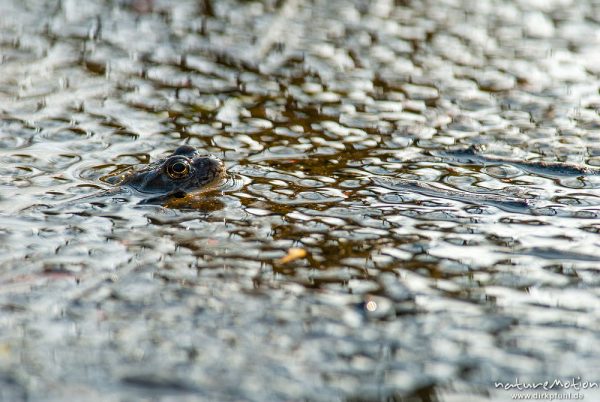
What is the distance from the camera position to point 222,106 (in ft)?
24.4

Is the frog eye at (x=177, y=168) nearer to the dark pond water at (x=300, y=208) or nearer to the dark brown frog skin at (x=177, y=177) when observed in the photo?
the dark brown frog skin at (x=177, y=177)

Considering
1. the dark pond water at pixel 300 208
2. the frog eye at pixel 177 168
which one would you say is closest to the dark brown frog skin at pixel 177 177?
the frog eye at pixel 177 168

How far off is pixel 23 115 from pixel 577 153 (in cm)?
422

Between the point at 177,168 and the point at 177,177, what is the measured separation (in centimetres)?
6

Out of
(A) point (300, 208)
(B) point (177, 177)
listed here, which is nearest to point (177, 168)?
(B) point (177, 177)

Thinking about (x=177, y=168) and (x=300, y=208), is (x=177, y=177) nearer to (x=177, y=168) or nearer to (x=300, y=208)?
(x=177, y=168)

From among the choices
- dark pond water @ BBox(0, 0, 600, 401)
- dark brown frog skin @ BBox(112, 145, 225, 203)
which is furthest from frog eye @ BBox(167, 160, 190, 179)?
dark pond water @ BBox(0, 0, 600, 401)

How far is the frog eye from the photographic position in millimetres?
5820

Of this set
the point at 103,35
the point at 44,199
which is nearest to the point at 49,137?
the point at 44,199

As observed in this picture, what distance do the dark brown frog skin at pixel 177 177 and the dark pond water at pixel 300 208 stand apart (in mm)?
166

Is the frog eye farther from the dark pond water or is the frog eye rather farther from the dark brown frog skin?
the dark pond water

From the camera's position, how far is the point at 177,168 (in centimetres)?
583

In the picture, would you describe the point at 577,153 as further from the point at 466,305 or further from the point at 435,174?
the point at 466,305

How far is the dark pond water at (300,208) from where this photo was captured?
3.81 m
